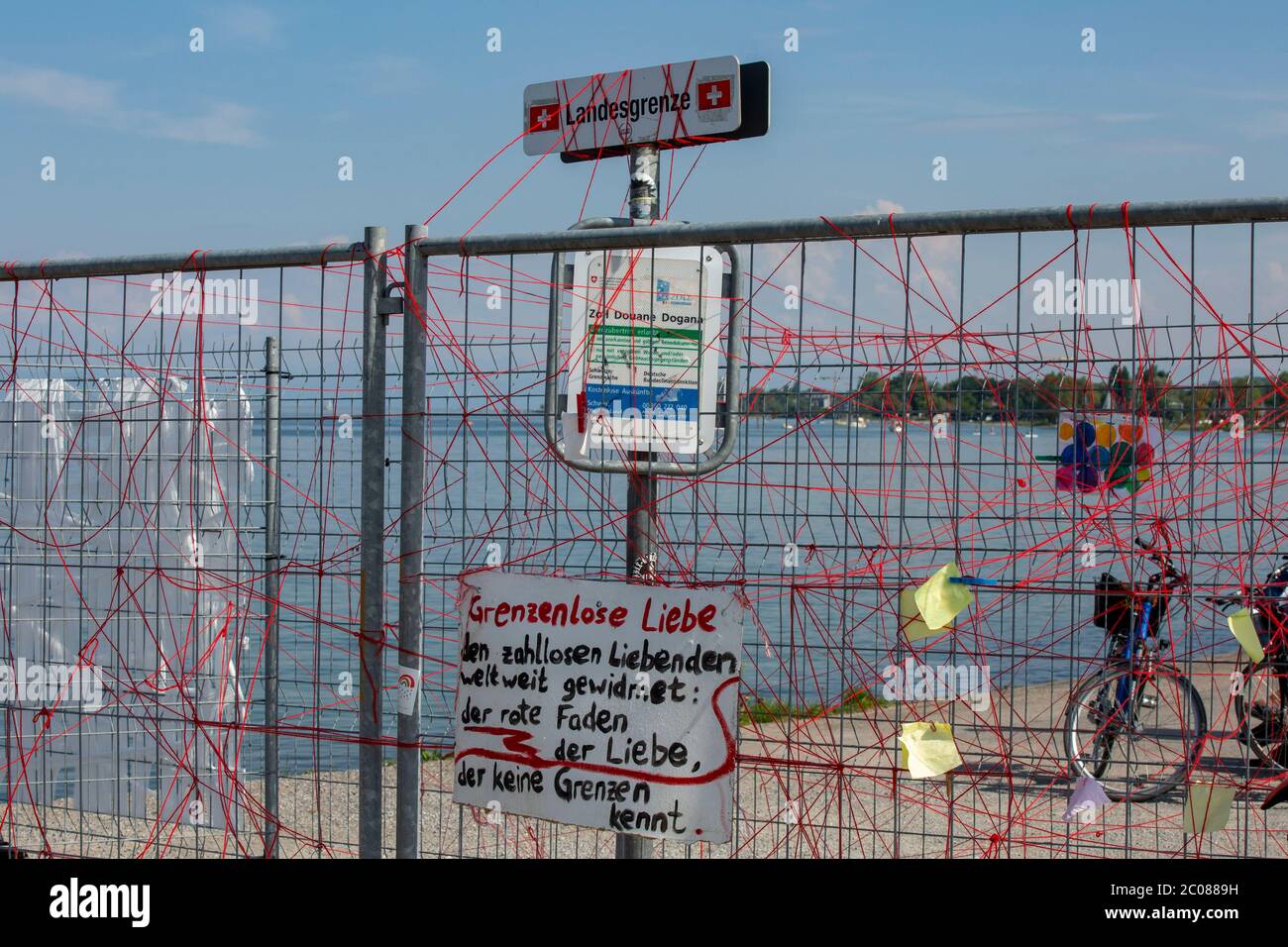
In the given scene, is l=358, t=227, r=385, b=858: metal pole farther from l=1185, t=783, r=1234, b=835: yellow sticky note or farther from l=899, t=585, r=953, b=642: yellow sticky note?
l=1185, t=783, r=1234, b=835: yellow sticky note

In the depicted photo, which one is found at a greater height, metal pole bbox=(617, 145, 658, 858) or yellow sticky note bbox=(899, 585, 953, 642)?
metal pole bbox=(617, 145, 658, 858)

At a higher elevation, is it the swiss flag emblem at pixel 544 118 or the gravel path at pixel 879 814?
the swiss flag emblem at pixel 544 118

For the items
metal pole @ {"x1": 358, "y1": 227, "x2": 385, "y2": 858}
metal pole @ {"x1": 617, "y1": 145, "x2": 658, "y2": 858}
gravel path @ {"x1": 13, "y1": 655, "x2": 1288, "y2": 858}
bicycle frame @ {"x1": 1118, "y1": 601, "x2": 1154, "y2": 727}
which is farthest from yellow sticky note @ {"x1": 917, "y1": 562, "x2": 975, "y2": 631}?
metal pole @ {"x1": 358, "y1": 227, "x2": 385, "y2": 858}

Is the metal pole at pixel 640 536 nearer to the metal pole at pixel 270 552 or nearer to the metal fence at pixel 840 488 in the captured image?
the metal fence at pixel 840 488

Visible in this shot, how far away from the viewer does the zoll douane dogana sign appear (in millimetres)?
3477

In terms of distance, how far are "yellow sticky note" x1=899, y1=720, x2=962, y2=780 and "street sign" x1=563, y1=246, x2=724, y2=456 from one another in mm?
1020

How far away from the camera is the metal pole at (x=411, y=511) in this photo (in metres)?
3.84

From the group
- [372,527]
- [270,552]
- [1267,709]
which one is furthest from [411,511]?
[1267,709]

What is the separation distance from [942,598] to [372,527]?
1615 mm

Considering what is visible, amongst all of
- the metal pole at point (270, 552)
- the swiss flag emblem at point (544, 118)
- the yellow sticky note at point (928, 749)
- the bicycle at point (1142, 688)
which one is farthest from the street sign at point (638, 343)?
the metal pole at point (270, 552)

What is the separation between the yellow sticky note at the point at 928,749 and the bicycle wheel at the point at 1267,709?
684 millimetres

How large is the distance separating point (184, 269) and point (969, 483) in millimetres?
2410

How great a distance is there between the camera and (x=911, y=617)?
3.38 metres
